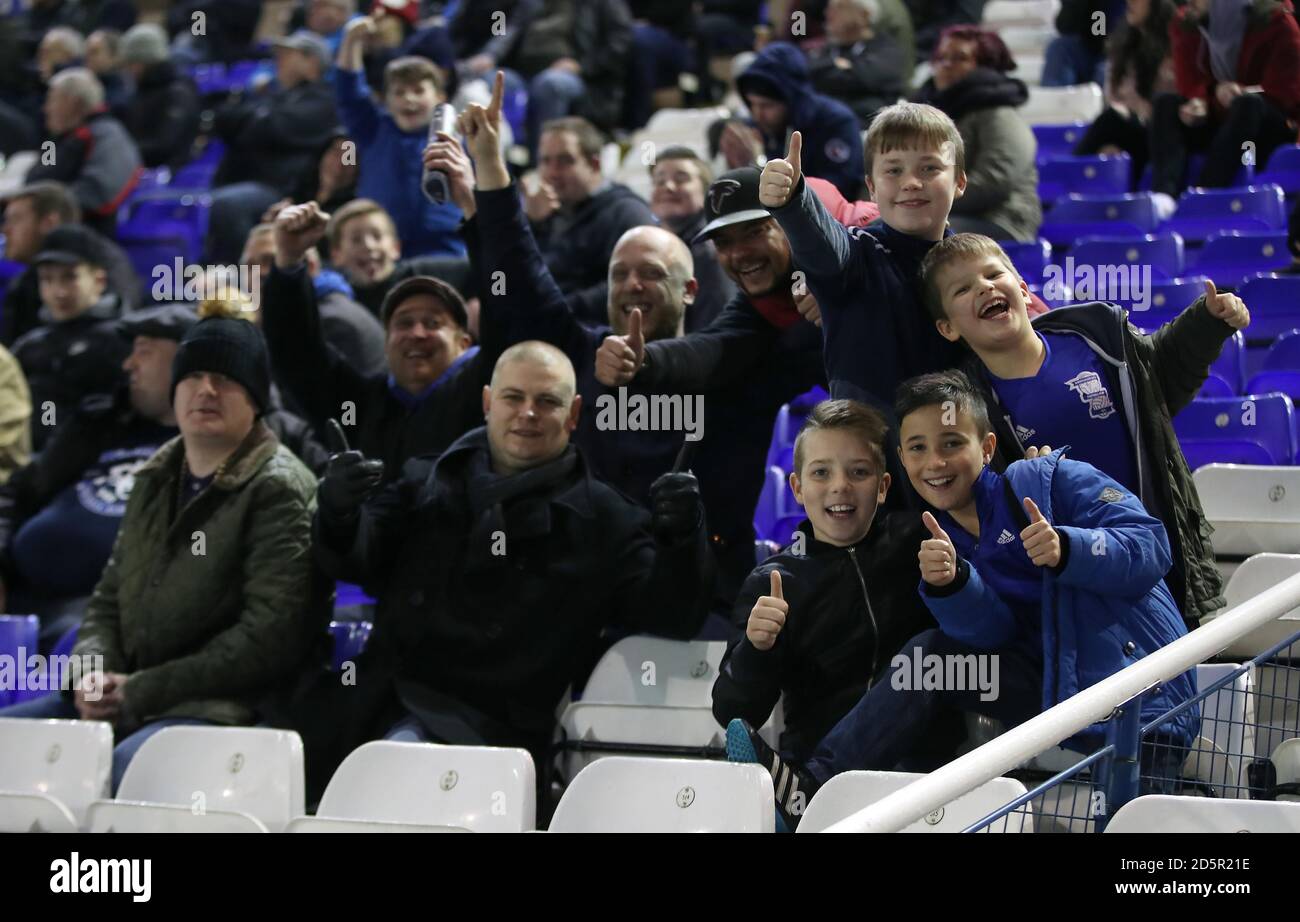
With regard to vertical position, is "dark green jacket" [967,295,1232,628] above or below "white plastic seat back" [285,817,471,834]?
above

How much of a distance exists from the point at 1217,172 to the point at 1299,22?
0.66 meters

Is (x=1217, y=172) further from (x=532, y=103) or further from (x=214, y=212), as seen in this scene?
(x=214, y=212)

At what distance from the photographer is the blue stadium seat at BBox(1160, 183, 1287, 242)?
22.1ft

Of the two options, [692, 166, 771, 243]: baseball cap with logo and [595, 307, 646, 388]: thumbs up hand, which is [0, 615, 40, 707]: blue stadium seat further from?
[692, 166, 771, 243]: baseball cap with logo

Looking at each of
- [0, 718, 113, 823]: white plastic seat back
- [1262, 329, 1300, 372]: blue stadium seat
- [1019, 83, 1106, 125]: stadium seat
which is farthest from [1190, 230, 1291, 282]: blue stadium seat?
[0, 718, 113, 823]: white plastic seat back

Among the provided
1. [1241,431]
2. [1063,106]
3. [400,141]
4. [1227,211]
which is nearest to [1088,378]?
[1241,431]

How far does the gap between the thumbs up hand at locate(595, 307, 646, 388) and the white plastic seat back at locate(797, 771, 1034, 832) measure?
4.03 feet

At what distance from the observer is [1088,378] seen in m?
3.90

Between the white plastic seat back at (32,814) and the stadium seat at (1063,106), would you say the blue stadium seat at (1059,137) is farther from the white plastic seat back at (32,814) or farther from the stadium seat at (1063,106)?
the white plastic seat back at (32,814)

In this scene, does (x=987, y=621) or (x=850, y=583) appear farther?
(x=850, y=583)

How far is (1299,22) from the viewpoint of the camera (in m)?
7.17

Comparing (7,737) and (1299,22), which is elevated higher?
(1299,22)
